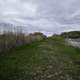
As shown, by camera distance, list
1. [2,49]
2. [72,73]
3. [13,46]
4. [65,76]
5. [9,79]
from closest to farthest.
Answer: [9,79] < [65,76] < [72,73] < [2,49] < [13,46]

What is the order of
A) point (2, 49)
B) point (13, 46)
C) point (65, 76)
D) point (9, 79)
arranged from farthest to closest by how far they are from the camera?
point (13, 46) → point (2, 49) → point (65, 76) → point (9, 79)

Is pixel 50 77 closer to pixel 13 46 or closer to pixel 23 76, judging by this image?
pixel 23 76

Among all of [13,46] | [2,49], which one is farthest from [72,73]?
[13,46]

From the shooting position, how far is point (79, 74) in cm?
1012

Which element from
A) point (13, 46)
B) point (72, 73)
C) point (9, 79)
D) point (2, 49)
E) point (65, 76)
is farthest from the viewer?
point (13, 46)

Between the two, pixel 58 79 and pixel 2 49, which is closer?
pixel 58 79

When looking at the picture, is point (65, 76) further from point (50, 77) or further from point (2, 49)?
point (2, 49)

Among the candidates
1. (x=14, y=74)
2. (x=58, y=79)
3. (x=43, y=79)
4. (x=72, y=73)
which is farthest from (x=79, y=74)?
(x=14, y=74)

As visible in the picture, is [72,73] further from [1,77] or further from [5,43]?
[5,43]

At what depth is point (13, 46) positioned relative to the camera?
2583cm

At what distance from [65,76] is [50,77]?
0.85 m

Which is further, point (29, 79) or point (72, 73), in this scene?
point (72, 73)

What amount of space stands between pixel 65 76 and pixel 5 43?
45.2 feet

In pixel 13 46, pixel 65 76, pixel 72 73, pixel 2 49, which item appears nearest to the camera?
pixel 65 76
